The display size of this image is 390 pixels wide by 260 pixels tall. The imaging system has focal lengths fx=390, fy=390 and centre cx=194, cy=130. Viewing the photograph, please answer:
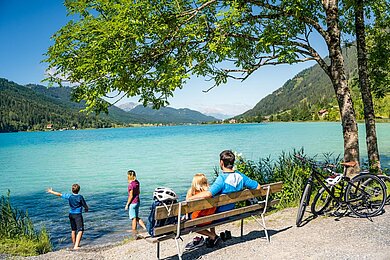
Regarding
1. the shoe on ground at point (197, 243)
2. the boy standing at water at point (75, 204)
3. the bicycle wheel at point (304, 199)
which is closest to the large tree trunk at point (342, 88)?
the bicycle wheel at point (304, 199)

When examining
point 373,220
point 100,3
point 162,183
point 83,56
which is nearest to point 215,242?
point 373,220

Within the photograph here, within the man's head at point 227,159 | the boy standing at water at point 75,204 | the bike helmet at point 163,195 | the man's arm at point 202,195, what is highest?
the man's head at point 227,159

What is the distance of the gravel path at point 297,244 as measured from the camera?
642cm

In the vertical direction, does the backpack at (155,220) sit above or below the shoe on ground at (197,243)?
above

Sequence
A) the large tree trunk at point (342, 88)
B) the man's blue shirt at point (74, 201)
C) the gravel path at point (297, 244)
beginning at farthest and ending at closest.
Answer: the large tree trunk at point (342, 88) → the man's blue shirt at point (74, 201) → the gravel path at point (297, 244)

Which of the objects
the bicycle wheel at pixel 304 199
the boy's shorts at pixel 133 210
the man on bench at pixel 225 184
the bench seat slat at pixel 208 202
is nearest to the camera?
the bench seat slat at pixel 208 202

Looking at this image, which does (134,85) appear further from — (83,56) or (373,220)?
(373,220)

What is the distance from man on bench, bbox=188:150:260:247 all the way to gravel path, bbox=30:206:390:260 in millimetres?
329

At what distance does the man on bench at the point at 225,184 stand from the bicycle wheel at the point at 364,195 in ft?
7.38

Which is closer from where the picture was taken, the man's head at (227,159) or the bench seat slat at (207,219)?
the bench seat slat at (207,219)

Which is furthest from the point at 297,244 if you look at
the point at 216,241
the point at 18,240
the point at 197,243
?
the point at 18,240

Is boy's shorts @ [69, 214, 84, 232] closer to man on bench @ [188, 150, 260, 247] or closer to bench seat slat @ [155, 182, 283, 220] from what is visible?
man on bench @ [188, 150, 260, 247]

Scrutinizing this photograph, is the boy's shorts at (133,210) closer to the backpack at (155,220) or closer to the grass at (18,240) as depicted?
the grass at (18,240)

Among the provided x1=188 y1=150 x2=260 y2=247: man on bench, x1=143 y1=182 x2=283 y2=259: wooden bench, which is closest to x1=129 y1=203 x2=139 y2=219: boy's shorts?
x1=143 y1=182 x2=283 y2=259: wooden bench
